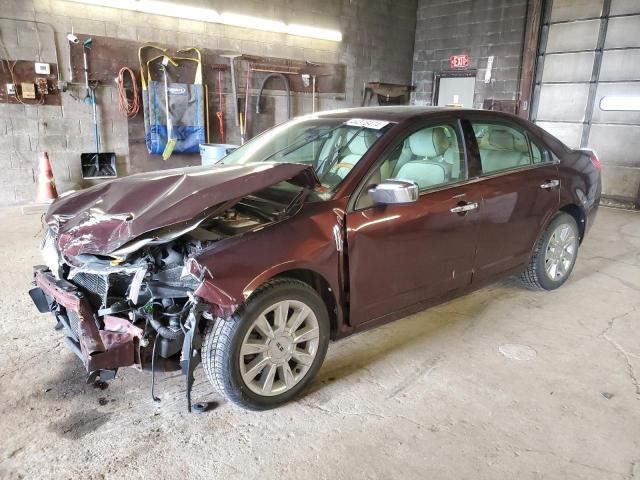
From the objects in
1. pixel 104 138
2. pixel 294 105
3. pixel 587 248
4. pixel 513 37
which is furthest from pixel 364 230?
pixel 513 37

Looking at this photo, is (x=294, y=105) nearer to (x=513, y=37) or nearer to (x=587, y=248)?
(x=513, y=37)

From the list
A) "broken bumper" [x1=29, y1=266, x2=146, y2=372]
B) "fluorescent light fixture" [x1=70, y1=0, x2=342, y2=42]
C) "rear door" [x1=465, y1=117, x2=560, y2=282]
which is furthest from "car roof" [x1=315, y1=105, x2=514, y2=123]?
"fluorescent light fixture" [x1=70, y1=0, x2=342, y2=42]

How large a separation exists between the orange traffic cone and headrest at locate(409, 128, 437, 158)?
528 cm

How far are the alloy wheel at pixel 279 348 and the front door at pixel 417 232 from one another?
0.94ft

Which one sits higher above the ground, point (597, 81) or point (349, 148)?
point (597, 81)

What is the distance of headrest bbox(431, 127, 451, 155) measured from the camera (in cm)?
295

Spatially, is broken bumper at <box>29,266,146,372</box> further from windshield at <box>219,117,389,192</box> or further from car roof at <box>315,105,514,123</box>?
car roof at <box>315,105,514,123</box>

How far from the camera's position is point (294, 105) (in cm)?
876

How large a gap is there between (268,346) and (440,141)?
5.36 ft

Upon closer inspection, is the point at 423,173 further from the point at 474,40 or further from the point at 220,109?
the point at 474,40

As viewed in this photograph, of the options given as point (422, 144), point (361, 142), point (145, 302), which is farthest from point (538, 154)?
point (145, 302)

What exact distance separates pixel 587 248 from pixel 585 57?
14.8ft

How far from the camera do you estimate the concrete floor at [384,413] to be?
1.95 metres

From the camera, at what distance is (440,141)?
296 cm
